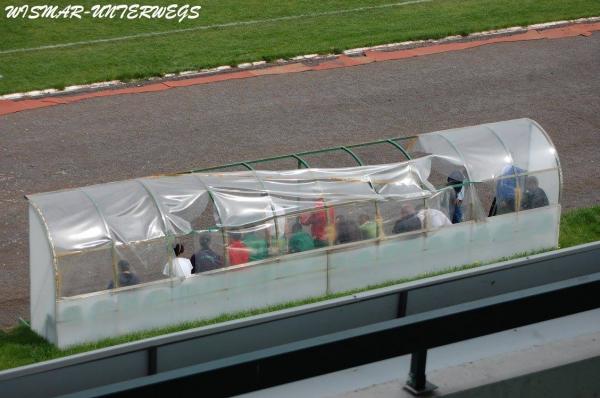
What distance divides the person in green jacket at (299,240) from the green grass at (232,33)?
35.8 ft

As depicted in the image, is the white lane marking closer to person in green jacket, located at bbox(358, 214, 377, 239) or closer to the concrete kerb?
the concrete kerb

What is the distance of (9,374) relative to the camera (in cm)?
379

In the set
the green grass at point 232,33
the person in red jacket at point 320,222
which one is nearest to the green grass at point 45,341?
the person in red jacket at point 320,222

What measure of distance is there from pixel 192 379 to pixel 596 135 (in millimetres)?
19634

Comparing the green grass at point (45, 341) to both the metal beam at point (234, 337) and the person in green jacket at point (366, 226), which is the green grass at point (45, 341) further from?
the metal beam at point (234, 337)

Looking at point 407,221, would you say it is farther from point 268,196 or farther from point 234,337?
point 234,337

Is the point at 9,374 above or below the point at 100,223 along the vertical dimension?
above

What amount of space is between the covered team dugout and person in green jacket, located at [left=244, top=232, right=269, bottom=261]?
16 mm

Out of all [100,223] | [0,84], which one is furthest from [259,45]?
[100,223]

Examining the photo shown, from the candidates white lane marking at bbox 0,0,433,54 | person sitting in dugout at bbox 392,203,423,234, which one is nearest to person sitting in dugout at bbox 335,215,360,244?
person sitting in dugout at bbox 392,203,423,234

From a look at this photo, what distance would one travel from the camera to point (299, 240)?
48.7 ft

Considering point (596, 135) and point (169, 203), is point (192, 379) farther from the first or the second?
point (596, 135)

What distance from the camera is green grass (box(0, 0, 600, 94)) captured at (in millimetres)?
24953

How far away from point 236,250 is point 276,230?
0.65 meters
